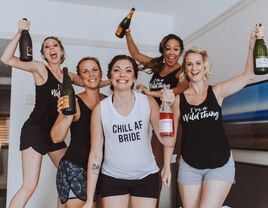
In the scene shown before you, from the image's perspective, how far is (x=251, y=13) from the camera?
228cm

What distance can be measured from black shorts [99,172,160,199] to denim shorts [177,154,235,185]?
157 millimetres

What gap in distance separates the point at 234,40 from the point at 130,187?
56.8 inches

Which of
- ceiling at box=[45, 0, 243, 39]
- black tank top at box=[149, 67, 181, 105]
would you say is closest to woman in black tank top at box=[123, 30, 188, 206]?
black tank top at box=[149, 67, 181, 105]

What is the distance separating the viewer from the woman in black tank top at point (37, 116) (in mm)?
1889

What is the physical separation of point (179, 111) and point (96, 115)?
431 millimetres

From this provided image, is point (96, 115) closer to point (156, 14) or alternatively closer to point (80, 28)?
point (80, 28)

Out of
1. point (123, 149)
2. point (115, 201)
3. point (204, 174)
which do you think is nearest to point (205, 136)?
point (204, 174)

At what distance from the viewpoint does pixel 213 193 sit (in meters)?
1.58

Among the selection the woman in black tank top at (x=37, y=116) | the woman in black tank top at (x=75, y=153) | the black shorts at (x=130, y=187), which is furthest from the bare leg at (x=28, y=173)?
the black shorts at (x=130, y=187)

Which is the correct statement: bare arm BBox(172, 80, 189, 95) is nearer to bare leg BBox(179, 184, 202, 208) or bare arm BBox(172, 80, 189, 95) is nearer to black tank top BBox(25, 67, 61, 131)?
bare leg BBox(179, 184, 202, 208)

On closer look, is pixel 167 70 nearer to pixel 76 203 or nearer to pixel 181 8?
pixel 76 203

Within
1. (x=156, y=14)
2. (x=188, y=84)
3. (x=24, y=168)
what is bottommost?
(x=24, y=168)

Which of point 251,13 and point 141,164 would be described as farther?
point 251,13

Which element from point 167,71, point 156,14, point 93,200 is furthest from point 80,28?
point 93,200
